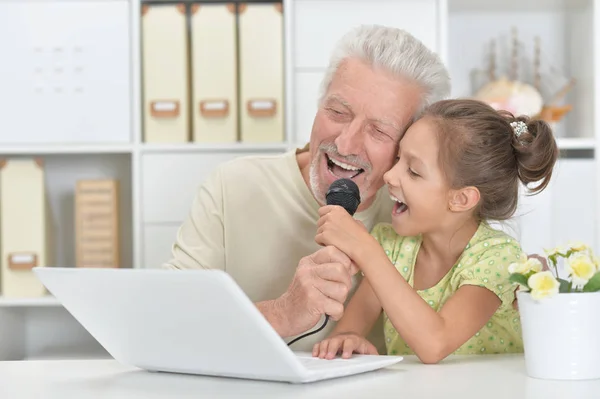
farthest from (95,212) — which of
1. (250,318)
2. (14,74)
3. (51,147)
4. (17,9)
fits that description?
(250,318)

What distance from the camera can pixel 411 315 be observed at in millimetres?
1251

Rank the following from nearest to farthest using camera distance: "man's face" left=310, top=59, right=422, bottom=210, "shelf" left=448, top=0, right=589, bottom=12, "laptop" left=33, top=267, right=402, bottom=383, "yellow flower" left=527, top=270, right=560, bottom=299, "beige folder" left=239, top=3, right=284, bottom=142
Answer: "laptop" left=33, top=267, right=402, bottom=383, "yellow flower" left=527, top=270, right=560, bottom=299, "man's face" left=310, top=59, right=422, bottom=210, "beige folder" left=239, top=3, right=284, bottom=142, "shelf" left=448, top=0, right=589, bottom=12

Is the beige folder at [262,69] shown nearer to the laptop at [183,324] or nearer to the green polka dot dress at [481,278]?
the green polka dot dress at [481,278]

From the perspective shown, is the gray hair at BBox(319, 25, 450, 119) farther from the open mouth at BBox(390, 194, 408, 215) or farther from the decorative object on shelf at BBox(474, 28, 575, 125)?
the decorative object on shelf at BBox(474, 28, 575, 125)

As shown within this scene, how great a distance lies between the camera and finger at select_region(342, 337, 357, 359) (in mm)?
1197

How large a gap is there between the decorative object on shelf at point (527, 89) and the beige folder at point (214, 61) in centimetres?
79

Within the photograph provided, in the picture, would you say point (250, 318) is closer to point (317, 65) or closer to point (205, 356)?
point (205, 356)

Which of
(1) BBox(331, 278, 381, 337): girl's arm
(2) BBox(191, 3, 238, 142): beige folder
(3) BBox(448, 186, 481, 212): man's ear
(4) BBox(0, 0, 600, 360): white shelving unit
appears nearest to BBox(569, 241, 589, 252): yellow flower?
(3) BBox(448, 186, 481, 212): man's ear

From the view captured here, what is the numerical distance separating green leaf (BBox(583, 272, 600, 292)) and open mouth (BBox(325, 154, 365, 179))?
1.96 feet

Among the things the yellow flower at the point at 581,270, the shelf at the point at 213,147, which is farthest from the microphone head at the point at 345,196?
the shelf at the point at 213,147

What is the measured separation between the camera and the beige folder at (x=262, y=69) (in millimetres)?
2635

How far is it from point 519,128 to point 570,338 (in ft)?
1.74

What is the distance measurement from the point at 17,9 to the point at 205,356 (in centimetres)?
199

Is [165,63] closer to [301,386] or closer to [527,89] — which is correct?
[527,89]
